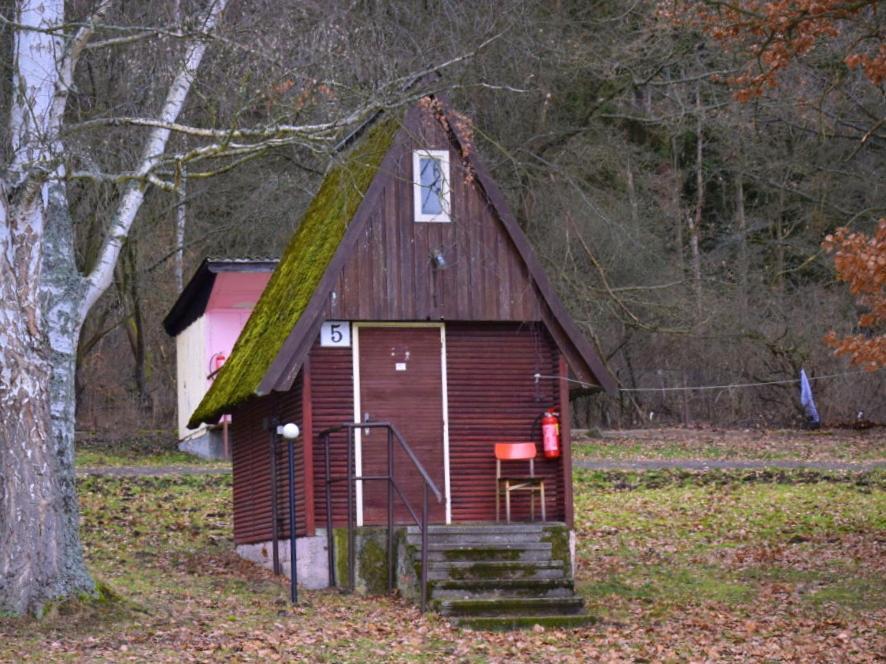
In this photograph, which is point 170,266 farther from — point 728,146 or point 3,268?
point 3,268

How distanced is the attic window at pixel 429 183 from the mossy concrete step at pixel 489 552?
12.8 feet

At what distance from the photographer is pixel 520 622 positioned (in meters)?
13.3

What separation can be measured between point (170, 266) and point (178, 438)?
6956mm

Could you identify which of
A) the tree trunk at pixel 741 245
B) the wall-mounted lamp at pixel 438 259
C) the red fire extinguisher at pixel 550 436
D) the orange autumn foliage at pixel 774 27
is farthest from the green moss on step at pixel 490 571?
the tree trunk at pixel 741 245

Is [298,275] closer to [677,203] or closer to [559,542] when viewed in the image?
[559,542]

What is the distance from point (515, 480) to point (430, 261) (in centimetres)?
270

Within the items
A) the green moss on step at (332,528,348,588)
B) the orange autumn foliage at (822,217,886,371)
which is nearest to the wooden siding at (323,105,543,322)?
the green moss on step at (332,528,348,588)

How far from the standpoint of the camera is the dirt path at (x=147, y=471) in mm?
25406

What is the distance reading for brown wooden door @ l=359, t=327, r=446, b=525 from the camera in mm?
15828

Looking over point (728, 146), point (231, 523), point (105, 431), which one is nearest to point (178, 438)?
point (105, 431)

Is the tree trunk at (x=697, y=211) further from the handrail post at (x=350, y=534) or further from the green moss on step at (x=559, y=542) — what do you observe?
the handrail post at (x=350, y=534)

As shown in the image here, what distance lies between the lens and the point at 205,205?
32.6 meters

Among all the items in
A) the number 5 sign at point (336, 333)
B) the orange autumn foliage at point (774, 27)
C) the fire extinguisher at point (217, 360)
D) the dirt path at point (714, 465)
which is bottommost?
the dirt path at point (714, 465)

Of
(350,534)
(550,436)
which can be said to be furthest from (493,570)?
(550,436)
